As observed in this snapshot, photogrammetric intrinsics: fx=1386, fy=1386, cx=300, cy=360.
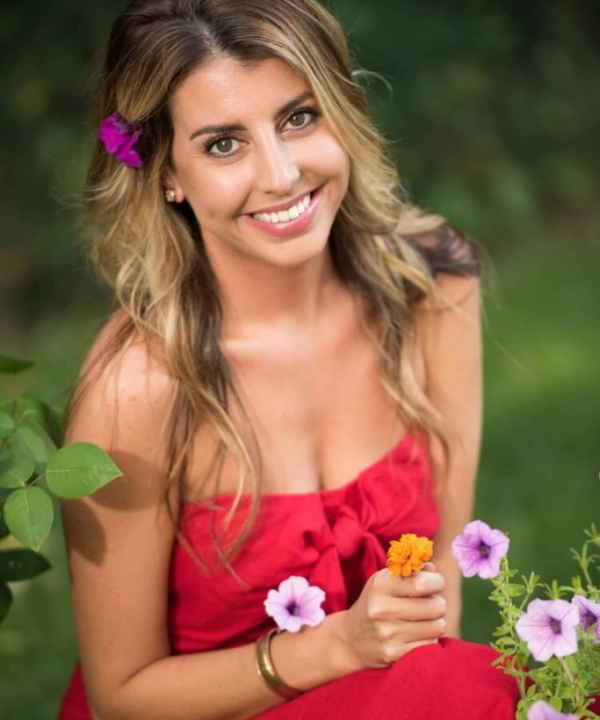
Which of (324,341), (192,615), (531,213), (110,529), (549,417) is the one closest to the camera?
(110,529)

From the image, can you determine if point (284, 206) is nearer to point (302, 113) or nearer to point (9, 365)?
point (302, 113)

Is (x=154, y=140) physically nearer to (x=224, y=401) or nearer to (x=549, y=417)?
(x=224, y=401)

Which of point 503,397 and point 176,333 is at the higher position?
point 176,333

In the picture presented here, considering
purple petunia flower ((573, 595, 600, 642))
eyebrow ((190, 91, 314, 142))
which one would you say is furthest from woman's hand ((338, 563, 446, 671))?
eyebrow ((190, 91, 314, 142))

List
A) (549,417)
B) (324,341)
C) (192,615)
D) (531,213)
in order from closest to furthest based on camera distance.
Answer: (192,615), (324,341), (549,417), (531,213)

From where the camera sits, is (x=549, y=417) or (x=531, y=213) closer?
(x=549, y=417)

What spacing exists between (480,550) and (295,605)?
→ 48 centimetres

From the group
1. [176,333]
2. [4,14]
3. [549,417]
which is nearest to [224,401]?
[176,333]

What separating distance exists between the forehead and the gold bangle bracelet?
35.7 inches

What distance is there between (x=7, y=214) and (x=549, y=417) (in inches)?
97.0

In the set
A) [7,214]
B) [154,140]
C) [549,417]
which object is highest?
[154,140]

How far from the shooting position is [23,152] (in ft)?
18.6

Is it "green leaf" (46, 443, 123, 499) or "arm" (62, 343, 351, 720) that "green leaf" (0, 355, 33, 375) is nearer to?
"arm" (62, 343, 351, 720)

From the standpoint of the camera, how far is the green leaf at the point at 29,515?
203 centimetres
